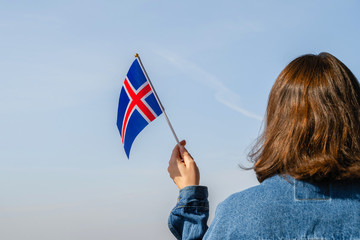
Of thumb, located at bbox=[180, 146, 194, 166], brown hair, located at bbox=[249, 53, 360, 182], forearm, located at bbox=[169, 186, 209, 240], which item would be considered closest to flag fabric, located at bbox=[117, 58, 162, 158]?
thumb, located at bbox=[180, 146, 194, 166]

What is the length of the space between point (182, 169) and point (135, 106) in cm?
248

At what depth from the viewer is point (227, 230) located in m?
3.21

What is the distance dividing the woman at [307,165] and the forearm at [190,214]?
433mm

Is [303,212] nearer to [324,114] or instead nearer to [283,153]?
[283,153]

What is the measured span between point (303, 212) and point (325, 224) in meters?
0.14

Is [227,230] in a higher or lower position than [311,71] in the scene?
lower

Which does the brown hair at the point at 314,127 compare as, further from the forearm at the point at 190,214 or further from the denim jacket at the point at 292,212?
the forearm at the point at 190,214

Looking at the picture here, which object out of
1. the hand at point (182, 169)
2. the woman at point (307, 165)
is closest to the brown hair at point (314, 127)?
the woman at point (307, 165)

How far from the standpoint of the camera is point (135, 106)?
6.45 metres

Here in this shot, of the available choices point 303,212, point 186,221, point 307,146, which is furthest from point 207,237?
point 307,146

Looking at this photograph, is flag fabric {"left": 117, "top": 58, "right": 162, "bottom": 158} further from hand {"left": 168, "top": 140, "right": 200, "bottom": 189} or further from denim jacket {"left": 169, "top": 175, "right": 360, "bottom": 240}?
denim jacket {"left": 169, "top": 175, "right": 360, "bottom": 240}

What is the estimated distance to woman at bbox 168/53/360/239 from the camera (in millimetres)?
2982

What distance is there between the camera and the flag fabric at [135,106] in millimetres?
6301

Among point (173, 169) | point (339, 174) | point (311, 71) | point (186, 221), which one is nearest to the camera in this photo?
point (339, 174)
